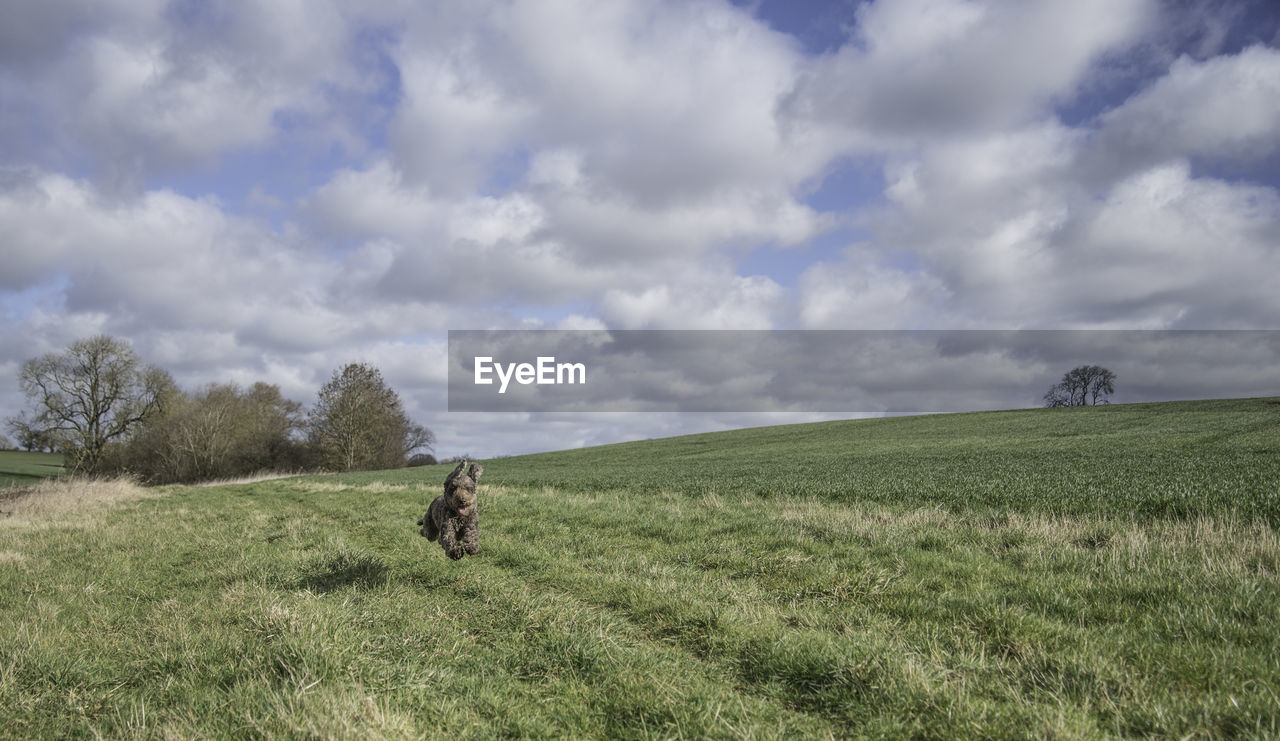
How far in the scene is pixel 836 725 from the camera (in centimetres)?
393

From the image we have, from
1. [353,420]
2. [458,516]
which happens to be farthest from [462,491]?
[353,420]

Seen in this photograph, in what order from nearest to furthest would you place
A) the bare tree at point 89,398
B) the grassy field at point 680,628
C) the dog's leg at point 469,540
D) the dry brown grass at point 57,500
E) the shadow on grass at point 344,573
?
the grassy field at point 680,628
the dog's leg at point 469,540
the shadow on grass at point 344,573
the dry brown grass at point 57,500
the bare tree at point 89,398

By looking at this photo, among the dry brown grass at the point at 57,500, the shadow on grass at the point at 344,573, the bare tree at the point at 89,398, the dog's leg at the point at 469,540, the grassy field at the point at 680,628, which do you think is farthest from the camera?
the bare tree at the point at 89,398

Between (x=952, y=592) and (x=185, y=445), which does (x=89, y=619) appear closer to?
(x=952, y=592)

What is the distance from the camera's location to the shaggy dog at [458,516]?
7.27 metres

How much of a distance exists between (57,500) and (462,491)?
2557cm

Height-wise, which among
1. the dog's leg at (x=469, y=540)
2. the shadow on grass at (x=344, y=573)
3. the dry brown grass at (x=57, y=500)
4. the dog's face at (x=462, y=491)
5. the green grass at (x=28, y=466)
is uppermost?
the dog's face at (x=462, y=491)

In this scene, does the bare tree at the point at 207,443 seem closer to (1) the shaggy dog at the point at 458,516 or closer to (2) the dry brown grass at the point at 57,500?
(2) the dry brown grass at the point at 57,500

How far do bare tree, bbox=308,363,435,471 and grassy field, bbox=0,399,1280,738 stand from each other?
168 feet

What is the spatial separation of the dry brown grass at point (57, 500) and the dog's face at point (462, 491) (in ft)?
60.4

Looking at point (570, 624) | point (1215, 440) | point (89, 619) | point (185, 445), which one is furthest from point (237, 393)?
point (1215, 440)

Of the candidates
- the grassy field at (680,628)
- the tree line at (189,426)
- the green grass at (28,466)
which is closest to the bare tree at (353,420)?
A: the tree line at (189,426)

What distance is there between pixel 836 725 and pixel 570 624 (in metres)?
2.66

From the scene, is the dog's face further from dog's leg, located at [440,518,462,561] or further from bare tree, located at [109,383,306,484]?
bare tree, located at [109,383,306,484]
